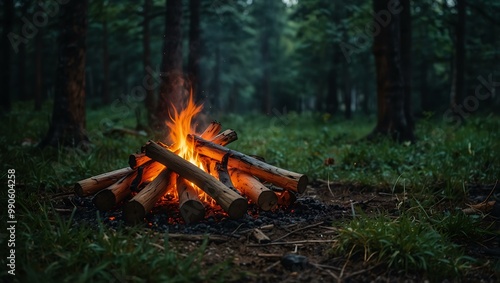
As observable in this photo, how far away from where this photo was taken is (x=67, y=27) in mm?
7941

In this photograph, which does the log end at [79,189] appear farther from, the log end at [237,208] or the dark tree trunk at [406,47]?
the dark tree trunk at [406,47]

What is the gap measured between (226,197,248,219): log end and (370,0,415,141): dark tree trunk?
6.68 metres

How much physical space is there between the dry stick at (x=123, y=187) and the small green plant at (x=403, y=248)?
8.33ft

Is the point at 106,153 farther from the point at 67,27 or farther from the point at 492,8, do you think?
the point at 492,8

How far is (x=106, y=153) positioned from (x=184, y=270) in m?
5.36

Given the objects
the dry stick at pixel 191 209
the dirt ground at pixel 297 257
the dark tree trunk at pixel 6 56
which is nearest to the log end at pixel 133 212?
the dry stick at pixel 191 209

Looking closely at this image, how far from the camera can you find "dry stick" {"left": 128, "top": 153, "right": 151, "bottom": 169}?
4624 millimetres

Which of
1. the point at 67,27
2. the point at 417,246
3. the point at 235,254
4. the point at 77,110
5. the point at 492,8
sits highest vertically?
the point at 492,8

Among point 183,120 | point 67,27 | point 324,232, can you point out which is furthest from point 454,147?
point 67,27

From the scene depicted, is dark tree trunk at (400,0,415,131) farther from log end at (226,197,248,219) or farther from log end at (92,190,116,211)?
log end at (92,190,116,211)

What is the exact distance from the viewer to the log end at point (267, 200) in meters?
4.31

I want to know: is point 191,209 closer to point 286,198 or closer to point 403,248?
point 286,198

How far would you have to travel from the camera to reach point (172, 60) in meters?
10.1

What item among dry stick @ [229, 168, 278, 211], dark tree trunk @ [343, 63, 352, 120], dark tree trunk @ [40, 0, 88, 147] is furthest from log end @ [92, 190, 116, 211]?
dark tree trunk @ [343, 63, 352, 120]
